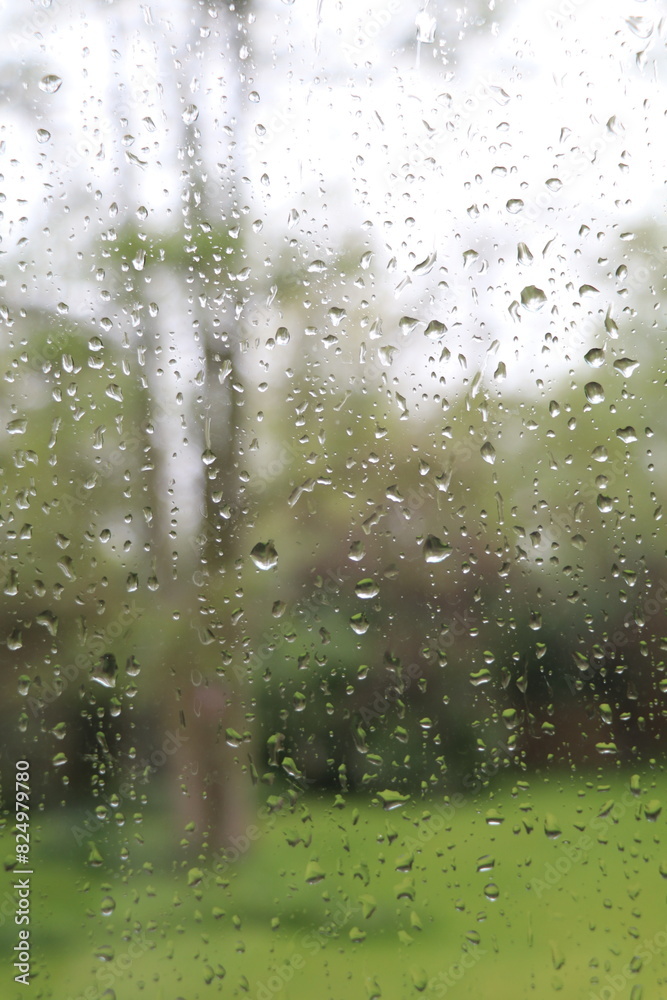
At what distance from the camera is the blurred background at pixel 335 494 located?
33.9 inches

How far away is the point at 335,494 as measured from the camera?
883 millimetres

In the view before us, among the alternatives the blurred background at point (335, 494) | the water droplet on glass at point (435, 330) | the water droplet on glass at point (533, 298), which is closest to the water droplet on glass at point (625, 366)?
the blurred background at point (335, 494)

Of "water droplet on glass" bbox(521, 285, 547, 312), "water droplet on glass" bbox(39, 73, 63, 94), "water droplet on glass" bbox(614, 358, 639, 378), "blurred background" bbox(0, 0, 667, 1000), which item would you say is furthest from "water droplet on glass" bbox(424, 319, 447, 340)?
"water droplet on glass" bbox(39, 73, 63, 94)

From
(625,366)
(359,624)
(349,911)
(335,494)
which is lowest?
(349,911)

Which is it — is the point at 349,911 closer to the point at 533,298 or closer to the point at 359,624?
the point at 359,624

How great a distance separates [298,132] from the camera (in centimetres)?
90

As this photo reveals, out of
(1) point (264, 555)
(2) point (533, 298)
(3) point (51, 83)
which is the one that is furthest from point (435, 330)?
(3) point (51, 83)

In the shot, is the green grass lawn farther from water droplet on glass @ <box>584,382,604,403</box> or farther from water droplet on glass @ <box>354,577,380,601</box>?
water droplet on glass @ <box>584,382,604,403</box>

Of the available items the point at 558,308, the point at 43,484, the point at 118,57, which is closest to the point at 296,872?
the point at 43,484

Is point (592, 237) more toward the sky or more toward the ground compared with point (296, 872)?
more toward the sky

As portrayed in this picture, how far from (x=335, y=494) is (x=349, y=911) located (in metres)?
0.52

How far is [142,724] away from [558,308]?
74 cm

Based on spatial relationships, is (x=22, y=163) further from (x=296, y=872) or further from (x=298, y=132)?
(x=296, y=872)

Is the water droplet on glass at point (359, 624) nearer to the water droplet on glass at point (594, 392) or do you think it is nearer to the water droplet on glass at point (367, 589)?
the water droplet on glass at point (367, 589)
